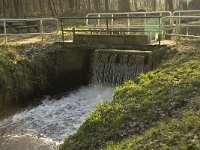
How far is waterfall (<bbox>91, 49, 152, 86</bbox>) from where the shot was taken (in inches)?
575

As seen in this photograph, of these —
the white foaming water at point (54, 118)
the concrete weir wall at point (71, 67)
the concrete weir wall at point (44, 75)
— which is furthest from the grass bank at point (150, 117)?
the concrete weir wall at point (71, 67)

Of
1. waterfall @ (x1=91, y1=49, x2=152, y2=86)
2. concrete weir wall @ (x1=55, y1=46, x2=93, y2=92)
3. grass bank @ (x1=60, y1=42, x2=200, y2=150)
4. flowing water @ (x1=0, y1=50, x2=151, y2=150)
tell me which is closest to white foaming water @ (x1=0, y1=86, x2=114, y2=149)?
flowing water @ (x1=0, y1=50, x2=151, y2=150)

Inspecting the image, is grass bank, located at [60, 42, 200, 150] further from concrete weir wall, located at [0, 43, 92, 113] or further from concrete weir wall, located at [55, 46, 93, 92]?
concrete weir wall, located at [55, 46, 93, 92]

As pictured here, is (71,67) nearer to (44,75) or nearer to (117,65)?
(44,75)

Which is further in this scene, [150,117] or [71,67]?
[71,67]

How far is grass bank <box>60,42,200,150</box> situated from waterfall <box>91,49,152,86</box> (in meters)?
3.66

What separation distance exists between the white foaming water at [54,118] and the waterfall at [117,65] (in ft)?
1.66

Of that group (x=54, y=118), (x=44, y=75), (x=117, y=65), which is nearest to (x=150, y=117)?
(x=54, y=118)

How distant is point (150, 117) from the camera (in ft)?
27.5

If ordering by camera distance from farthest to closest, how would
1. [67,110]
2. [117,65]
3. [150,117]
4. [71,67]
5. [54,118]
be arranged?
[71,67]
[117,65]
[67,110]
[54,118]
[150,117]

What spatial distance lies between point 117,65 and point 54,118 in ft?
13.2

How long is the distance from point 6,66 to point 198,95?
791 centimetres

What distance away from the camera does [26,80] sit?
14.5 m

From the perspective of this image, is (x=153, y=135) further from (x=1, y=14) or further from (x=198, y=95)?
(x=1, y=14)
